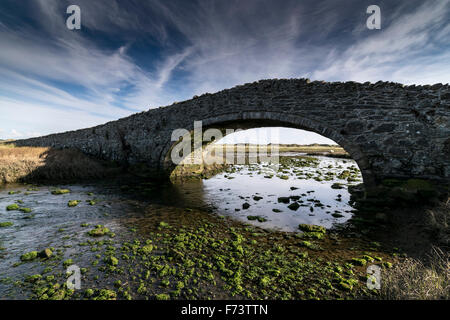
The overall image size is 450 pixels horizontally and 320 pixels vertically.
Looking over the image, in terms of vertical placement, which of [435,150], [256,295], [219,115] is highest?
[219,115]

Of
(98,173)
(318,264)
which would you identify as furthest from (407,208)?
(98,173)

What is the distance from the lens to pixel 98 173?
13.9 metres

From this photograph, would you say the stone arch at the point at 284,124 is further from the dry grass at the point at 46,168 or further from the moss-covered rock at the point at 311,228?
the dry grass at the point at 46,168

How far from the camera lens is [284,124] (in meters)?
10.4

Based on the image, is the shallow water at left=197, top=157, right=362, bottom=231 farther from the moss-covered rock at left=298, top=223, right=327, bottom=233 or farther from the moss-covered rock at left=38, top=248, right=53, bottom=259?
the moss-covered rock at left=38, top=248, right=53, bottom=259

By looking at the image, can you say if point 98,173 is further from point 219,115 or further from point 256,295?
point 256,295

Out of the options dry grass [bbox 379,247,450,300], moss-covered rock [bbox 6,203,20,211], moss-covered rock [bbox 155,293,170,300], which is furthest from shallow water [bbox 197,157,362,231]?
moss-covered rock [bbox 6,203,20,211]

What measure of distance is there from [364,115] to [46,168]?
18.8m

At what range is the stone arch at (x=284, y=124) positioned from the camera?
772 cm

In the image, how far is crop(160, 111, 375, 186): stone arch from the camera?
772cm

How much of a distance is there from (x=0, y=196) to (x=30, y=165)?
5.23 metres

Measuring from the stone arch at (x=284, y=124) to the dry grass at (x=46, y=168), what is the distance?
5866mm

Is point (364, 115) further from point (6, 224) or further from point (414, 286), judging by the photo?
point (6, 224)

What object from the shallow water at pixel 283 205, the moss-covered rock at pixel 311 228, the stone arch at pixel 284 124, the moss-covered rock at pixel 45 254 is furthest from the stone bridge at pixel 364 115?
the moss-covered rock at pixel 45 254
